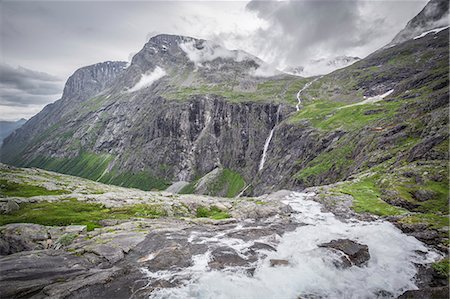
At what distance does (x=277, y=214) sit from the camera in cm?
5588

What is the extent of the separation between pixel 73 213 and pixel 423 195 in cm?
7747

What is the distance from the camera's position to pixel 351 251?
34.2 m

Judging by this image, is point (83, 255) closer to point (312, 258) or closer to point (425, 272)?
point (312, 258)

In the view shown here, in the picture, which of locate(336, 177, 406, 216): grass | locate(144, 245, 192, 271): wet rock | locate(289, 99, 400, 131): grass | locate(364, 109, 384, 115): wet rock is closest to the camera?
locate(144, 245, 192, 271): wet rock

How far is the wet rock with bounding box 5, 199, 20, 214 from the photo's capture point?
6356 cm

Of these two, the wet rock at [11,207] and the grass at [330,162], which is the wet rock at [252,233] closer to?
the wet rock at [11,207]

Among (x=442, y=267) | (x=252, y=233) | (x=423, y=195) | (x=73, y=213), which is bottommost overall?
(x=73, y=213)

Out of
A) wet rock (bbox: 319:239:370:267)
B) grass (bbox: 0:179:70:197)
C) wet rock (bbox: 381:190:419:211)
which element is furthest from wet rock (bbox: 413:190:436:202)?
grass (bbox: 0:179:70:197)

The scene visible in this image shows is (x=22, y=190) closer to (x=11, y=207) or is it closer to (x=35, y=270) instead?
(x=11, y=207)

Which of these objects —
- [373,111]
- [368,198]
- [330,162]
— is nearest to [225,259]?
[368,198]

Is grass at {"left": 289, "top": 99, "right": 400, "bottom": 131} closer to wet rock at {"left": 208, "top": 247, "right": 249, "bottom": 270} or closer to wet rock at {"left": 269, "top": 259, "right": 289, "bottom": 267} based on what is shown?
wet rock at {"left": 269, "top": 259, "right": 289, "bottom": 267}

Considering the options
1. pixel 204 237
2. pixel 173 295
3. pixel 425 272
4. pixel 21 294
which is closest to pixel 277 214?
pixel 204 237

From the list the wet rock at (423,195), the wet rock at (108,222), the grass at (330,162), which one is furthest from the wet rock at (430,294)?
the grass at (330,162)

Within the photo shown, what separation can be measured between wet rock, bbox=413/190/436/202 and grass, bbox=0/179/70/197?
112 metres
